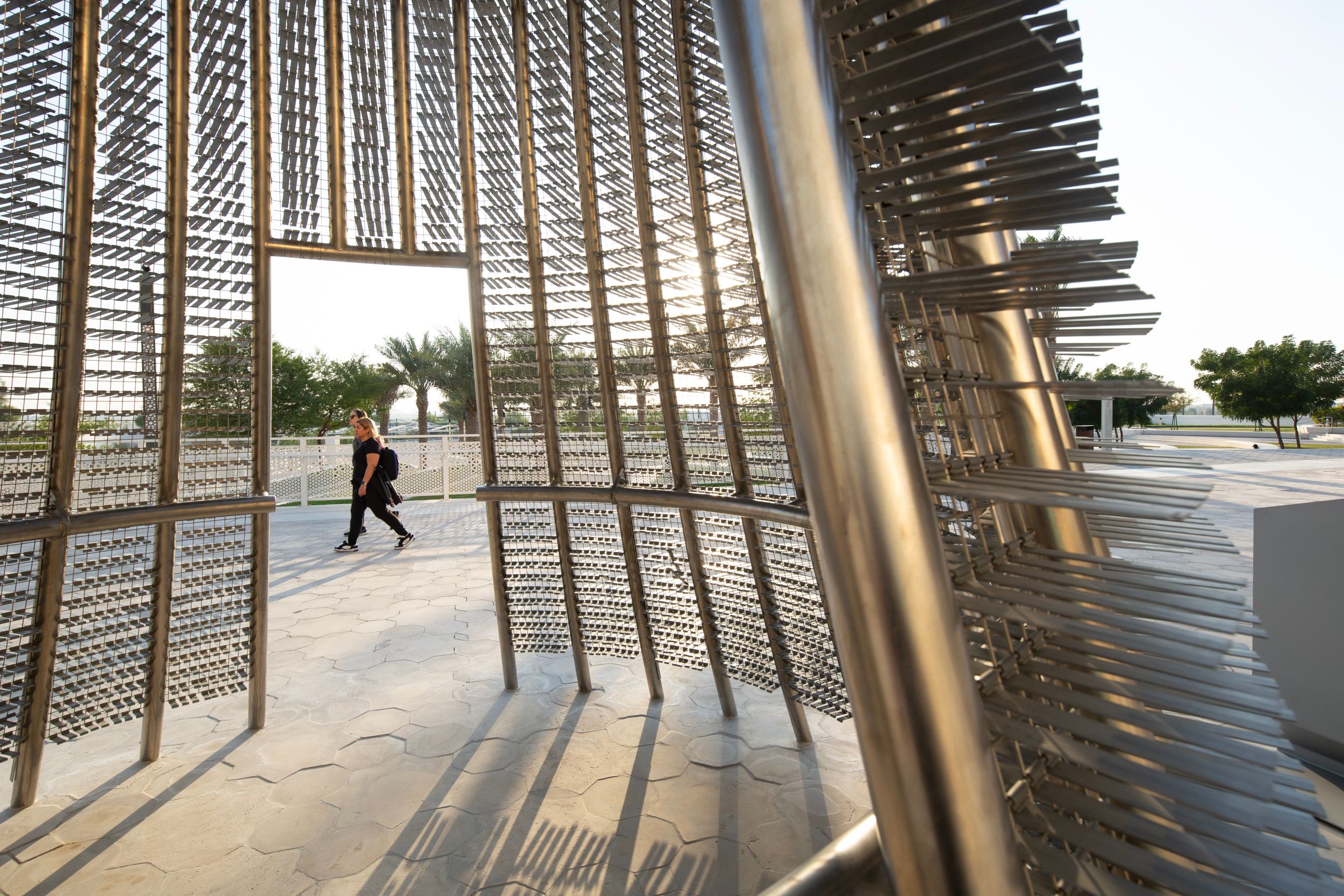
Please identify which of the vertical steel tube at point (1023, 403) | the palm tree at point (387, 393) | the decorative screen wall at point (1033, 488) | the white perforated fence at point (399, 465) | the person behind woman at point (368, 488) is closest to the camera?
the decorative screen wall at point (1033, 488)

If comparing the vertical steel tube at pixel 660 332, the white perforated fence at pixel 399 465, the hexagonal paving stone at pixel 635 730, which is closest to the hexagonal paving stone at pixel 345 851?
the hexagonal paving stone at pixel 635 730

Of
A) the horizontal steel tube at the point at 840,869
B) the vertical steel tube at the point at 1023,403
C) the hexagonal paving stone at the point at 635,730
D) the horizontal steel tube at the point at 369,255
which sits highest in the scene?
the horizontal steel tube at the point at 369,255

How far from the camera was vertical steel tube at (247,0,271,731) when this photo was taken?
4.12 metres

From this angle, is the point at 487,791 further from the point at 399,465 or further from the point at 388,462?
the point at 399,465

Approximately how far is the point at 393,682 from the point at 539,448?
2.16 metres

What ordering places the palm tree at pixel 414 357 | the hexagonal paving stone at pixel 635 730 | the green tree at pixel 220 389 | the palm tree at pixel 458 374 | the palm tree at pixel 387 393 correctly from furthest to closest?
the palm tree at pixel 387 393, the palm tree at pixel 414 357, the palm tree at pixel 458 374, the hexagonal paving stone at pixel 635 730, the green tree at pixel 220 389

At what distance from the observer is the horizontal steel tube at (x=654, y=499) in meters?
3.34

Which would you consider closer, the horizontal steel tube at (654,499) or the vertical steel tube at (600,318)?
the horizontal steel tube at (654,499)

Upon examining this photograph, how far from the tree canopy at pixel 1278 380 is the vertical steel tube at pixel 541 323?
3323 centimetres

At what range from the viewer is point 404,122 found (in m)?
4.74

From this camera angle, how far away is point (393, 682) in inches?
204

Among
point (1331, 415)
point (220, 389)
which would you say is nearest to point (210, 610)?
point (220, 389)

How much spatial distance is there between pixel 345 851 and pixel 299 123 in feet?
14.3

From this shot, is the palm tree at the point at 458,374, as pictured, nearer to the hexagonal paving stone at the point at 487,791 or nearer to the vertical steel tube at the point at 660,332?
the vertical steel tube at the point at 660,332
